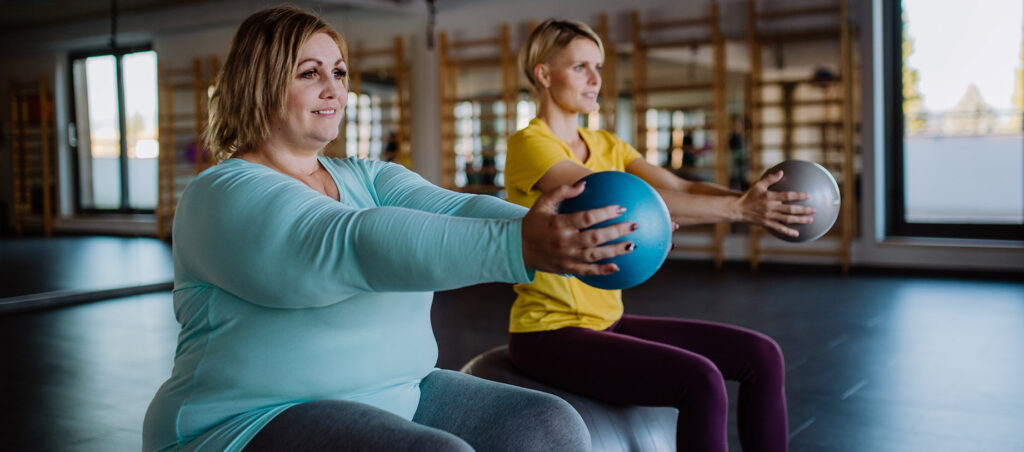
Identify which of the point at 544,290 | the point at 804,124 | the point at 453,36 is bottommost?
the point at 544,290

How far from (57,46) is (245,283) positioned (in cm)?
745

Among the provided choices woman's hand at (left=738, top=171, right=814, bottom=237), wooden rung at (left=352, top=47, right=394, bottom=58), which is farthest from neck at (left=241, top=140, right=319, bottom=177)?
wooden rung at (left=352, top=47, right=394, bottom=58)

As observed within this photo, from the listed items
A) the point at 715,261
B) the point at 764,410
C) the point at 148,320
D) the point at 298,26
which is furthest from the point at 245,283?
the point at 715,261

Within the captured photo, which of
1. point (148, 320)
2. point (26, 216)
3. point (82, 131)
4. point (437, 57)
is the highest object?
point (437, 57)

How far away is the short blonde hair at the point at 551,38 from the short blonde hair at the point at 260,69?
2.51 ft

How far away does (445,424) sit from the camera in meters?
1.24

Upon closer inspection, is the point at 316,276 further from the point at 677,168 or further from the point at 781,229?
the point at 677,168

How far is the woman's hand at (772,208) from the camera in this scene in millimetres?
1622

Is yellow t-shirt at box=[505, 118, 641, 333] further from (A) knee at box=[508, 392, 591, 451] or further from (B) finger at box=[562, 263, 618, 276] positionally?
(B) finger at box=[562, 263, 618, 276]

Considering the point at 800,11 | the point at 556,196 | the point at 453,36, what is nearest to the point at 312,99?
the point at 556,196

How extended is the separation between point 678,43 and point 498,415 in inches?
238

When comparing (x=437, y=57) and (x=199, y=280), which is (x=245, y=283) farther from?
(x=437, y=57)

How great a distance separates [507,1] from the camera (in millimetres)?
7508

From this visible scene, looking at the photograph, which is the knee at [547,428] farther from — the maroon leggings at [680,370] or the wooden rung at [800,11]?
the wooden rung at [800,11]
